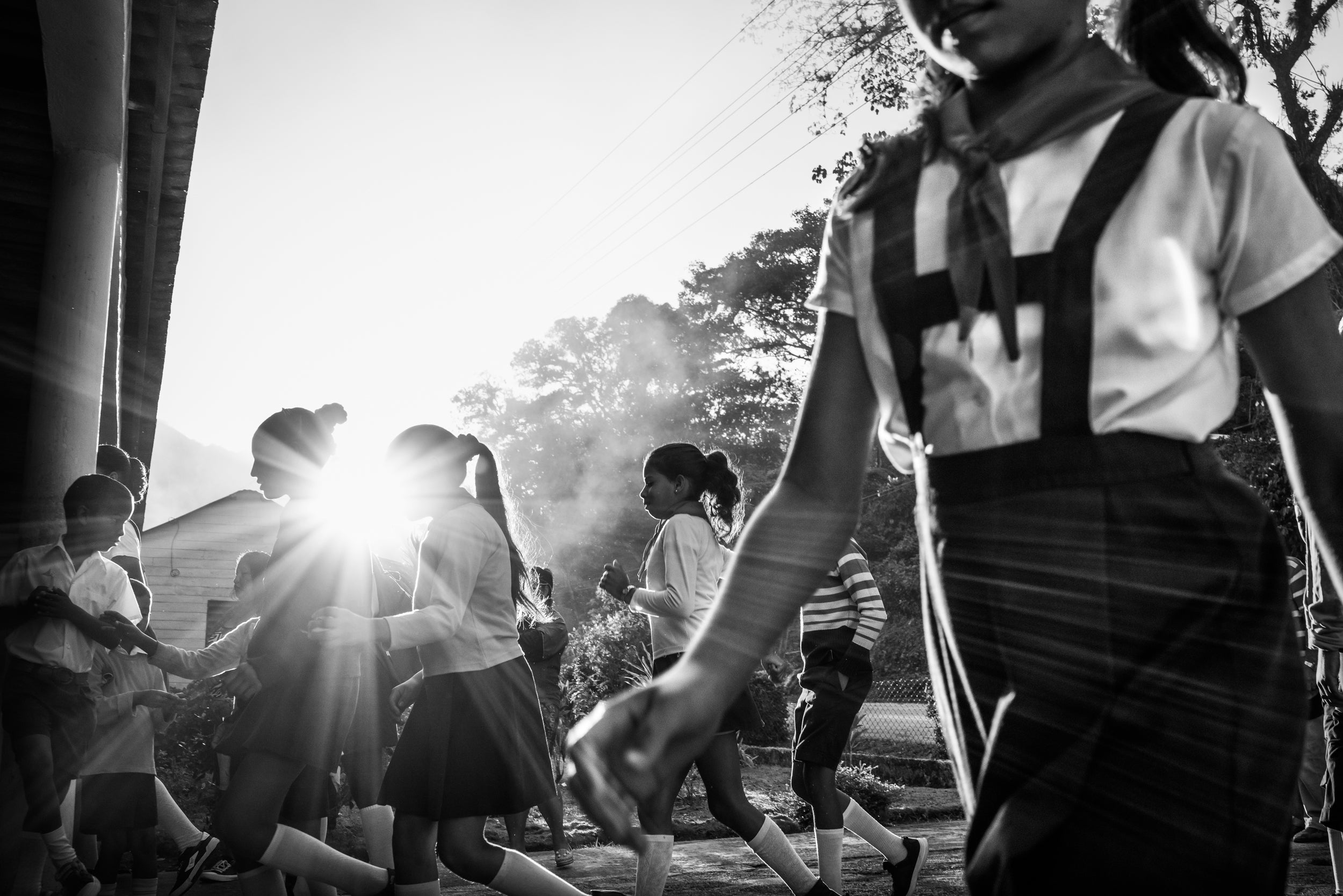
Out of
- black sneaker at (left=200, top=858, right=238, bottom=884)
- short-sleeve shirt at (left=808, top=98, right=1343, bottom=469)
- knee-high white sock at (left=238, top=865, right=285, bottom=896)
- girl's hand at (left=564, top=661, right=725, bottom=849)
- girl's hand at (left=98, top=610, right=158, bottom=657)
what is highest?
short-sleeve shirt at (left=808, top=98, right=1343, bottom=469)

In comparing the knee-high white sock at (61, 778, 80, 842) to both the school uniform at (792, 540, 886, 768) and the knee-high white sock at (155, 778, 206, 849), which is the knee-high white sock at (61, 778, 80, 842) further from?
the school uniform at (792, 540, 886, 768)

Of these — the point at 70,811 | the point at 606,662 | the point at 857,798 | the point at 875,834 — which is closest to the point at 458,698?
the point at 875,834

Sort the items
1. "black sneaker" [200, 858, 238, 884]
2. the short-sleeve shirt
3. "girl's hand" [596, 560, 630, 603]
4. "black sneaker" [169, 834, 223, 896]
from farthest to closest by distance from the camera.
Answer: "black sneaker" [200, 858, 238, 884] → "girl's hand" [596, 560, 630, 603] → "black sneaker" [169, 834, 223, 896] → the short-sleeve shirt

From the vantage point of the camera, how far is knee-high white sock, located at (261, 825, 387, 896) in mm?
3656

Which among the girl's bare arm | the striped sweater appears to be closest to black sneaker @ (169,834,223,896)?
the striped sweater

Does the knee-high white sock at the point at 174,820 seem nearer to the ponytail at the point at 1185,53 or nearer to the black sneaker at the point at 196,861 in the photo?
the black sneaker at the point at 196,861

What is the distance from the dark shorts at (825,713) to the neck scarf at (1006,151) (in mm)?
4322

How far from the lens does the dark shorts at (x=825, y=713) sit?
5.27 metres

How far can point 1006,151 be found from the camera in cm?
114

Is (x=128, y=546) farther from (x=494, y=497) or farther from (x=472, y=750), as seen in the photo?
(x=472, y=750)

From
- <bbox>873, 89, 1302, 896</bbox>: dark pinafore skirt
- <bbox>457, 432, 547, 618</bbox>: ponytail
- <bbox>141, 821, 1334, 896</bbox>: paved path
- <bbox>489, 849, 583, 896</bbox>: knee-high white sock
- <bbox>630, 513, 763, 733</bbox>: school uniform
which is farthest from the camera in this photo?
<bbox>141, 821, 1334, 896</bbox>: paved path

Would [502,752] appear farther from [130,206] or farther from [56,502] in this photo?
[130,206]

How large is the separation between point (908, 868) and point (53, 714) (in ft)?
12.7

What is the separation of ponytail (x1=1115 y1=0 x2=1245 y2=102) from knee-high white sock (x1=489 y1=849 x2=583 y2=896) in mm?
3098
